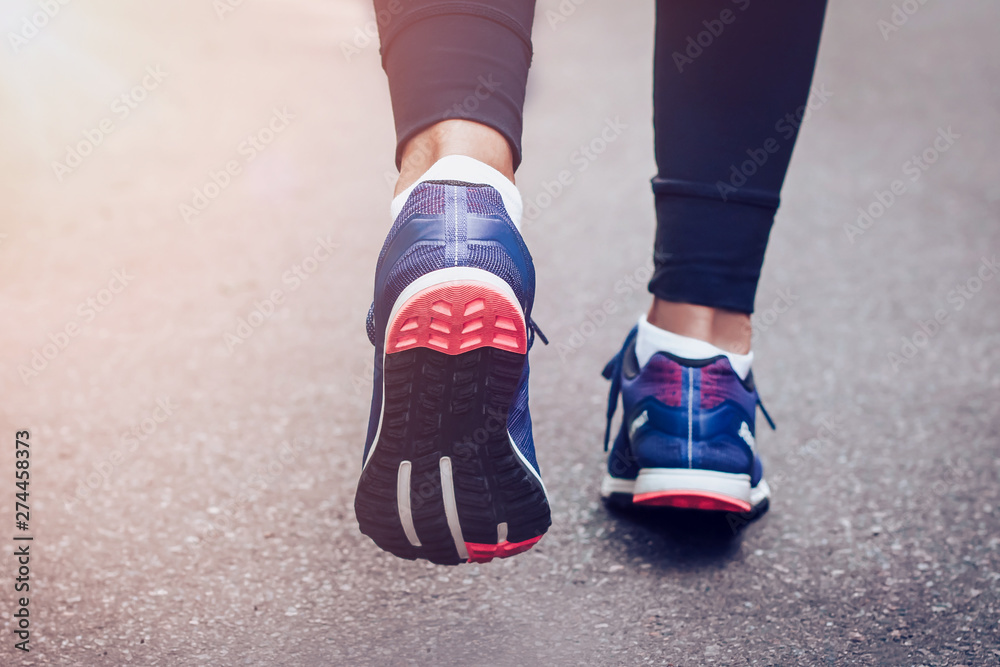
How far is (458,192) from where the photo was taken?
0.88 metres

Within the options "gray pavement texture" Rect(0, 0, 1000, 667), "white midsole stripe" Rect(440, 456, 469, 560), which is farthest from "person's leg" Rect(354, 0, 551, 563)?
"gray pavement texture" Rect(0, 0, 1000, 667)

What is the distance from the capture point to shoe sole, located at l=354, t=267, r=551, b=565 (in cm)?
82

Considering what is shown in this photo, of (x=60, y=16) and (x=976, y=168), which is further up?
(x=60, y=16)

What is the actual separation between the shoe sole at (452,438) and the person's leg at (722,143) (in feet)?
1.39

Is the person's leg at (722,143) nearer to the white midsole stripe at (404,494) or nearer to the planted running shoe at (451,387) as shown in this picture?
the planted running shoe at (451,387)

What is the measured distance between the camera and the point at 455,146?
3.05ft

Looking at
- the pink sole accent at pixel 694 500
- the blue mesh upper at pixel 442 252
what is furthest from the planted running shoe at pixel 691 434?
the blue mesh upper at pixel 442 252

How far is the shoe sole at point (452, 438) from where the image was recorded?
2.69 feet

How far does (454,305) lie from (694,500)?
0.49 meters

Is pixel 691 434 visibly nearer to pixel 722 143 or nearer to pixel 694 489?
pixel 694 489

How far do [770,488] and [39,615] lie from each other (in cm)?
96

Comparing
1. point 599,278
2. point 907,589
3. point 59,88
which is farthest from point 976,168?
point 59,88

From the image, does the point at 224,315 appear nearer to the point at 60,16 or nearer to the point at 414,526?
the point at 414,526

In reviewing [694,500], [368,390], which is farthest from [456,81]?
[368,390]
